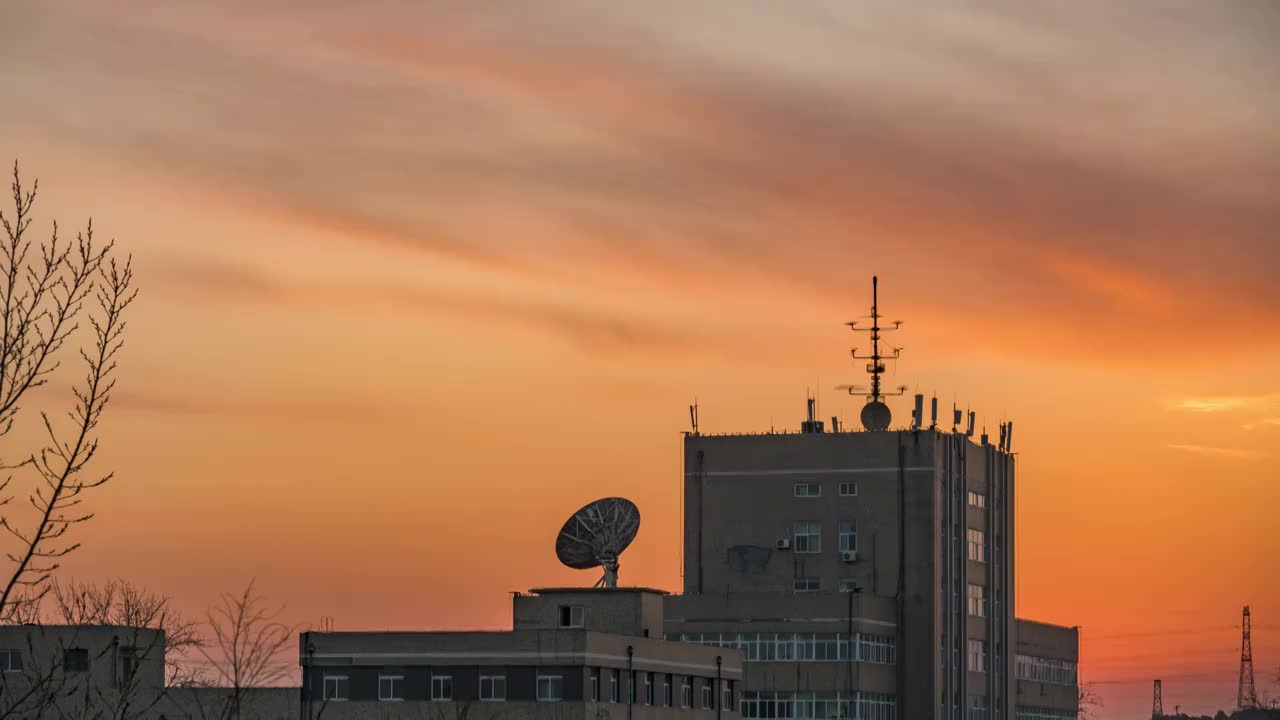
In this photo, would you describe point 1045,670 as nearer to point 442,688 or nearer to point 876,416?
point 876,416

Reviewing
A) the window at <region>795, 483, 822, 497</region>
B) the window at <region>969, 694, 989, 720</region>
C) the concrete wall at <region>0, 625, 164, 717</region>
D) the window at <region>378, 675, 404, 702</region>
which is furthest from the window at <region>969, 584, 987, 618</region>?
the concrete wall at <region>0, 625, 164, 717</region>

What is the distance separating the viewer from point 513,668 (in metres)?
93.2

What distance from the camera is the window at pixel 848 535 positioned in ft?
419

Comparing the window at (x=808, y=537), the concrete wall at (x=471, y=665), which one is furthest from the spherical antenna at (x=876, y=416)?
the concrete wall at (x=471, y=665)

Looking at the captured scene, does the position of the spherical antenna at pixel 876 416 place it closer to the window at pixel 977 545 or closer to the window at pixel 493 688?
the window at pixel 977 545

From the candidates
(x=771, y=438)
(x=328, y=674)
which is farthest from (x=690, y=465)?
(x=328, y=674)

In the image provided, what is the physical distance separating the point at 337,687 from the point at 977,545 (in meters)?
50.8

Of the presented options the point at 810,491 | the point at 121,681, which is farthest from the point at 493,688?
the point at 810,491

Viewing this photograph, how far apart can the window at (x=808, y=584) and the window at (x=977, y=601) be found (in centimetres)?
955

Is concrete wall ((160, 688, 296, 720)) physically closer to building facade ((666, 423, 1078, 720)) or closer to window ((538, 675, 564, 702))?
window ((538, 675, 564, 702))

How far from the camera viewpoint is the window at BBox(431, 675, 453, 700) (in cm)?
9375

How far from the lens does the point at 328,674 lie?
95.5 m

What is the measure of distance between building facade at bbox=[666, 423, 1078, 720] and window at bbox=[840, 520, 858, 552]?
0.08 metres

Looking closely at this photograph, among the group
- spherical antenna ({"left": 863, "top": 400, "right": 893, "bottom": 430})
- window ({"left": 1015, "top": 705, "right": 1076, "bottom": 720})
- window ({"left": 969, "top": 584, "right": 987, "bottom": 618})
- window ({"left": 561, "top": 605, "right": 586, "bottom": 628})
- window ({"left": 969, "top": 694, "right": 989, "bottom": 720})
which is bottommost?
window ({"left": 1015, "top": 705, "right": 1076, "bottom": 720})
